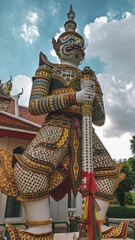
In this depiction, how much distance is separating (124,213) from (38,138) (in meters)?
8.96

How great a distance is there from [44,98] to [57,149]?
0.71m

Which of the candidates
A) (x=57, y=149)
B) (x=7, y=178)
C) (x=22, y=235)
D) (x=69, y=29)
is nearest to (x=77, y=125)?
(x=57, y=149)

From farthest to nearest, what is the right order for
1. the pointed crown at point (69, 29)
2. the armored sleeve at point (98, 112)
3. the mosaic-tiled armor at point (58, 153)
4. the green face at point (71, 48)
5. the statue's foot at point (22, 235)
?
the pointed crown at point (69, 29), the green face at point (71, 48), the armored sleeve at point (98, 112), the mosaic-tiled armor at point (58, 153), the statue's foot at point (22, 235)

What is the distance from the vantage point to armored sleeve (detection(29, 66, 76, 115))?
2.47 metres

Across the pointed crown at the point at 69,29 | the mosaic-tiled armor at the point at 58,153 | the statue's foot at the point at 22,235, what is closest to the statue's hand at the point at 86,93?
the mosaic-tiled armor at the point at 58,153

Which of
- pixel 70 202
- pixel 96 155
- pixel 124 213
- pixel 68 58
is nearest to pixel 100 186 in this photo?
pixel 96 155

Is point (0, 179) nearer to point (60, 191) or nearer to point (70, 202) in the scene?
point (60, 191)

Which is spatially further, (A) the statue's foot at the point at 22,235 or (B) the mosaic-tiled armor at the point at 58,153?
(B) the mosaic-tiled armor at the point at 58,153

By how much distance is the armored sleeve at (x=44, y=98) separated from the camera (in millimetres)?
2469

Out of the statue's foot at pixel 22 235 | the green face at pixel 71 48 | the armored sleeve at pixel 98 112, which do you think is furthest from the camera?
the green face at pixel 71 48

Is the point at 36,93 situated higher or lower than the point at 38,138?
higher

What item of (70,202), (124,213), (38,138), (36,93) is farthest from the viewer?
(124,213)

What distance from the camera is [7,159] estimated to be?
2.50 metres

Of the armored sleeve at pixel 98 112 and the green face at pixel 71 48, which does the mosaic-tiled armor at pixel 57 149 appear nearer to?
the armored sleeve at pixel 98 112
